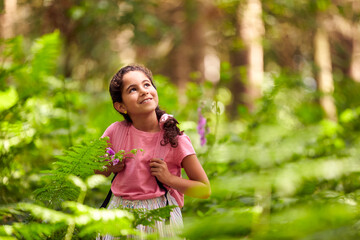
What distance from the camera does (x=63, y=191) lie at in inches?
59.3

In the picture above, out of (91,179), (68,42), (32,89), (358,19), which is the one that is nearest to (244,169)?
(32,89)

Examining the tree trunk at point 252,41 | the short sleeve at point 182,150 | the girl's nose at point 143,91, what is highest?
the tree trunk at point 252,41

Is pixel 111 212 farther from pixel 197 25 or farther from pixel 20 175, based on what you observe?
pixel 197 25

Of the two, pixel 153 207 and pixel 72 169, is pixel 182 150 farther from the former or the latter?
pixel 72 169

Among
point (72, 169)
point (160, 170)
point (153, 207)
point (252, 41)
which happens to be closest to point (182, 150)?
point (160, 170)

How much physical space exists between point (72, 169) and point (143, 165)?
0.92 ft

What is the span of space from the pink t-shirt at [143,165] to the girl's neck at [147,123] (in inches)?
1.1

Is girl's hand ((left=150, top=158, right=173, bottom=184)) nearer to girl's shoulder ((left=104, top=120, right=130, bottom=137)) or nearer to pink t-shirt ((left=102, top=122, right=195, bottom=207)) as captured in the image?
pink t-shirt ((left=102, top=122, right=195, bottom=207))

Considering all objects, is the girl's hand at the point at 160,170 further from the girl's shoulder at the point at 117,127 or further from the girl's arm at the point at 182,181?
the girl's shoulder at the point at 117,127

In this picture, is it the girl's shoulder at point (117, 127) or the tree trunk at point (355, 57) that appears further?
the tree trunk at point (355, 57)

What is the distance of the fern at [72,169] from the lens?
1.39m

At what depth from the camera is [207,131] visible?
8.40 ft

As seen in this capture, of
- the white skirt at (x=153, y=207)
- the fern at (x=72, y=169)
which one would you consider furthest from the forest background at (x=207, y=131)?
the white skirt at (x=153, y=207)

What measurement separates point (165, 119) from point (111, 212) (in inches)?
22.8
